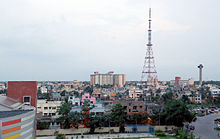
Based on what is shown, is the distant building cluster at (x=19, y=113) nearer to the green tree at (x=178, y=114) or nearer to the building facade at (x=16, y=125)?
the building facade at (x=16, y=125)

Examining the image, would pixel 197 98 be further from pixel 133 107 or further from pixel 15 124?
pixel 15 124

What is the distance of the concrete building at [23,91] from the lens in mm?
13688

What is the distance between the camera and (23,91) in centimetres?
1378

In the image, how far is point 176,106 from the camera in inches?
722

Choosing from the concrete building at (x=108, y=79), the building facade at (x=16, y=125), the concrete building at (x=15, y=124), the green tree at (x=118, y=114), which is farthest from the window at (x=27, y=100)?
the concrete building at (x=108, y=79)

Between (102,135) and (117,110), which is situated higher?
(117,110)

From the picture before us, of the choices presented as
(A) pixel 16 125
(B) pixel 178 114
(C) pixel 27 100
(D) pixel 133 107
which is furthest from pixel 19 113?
(D) pixel 133 107

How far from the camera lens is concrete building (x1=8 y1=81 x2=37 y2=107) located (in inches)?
539

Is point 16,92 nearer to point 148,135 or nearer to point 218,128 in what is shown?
point 148,135

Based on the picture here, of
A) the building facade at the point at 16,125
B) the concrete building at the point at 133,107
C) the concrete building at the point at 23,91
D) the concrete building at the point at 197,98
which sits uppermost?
the concrete building at the point at 23,91

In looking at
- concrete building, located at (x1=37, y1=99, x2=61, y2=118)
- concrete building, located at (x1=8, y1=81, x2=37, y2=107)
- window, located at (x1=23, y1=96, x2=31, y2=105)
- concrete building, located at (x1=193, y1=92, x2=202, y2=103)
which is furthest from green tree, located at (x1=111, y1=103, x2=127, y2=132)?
concrete building, located at (x1=193, y1=92, x2=202, y2=103)

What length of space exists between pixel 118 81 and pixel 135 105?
70.3 m

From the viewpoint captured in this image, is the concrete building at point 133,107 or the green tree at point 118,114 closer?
the green tree at point 118,114

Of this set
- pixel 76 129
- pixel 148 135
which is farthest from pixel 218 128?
pixel 76 129
